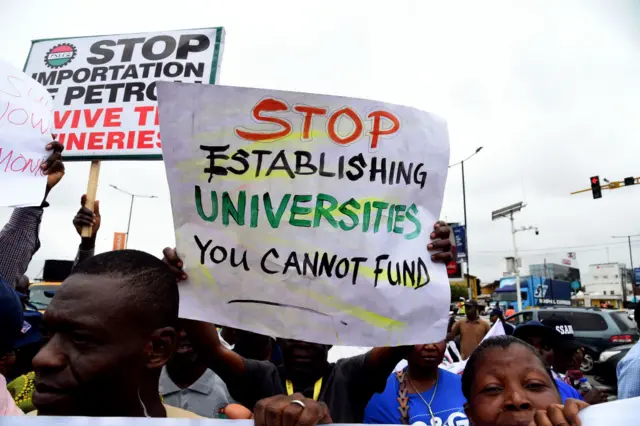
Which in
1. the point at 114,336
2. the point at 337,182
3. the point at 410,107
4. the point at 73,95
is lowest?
the point at 114,336

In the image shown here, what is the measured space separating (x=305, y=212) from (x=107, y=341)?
30.3 inches

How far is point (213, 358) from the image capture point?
6.77ft

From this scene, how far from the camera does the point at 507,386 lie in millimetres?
1696

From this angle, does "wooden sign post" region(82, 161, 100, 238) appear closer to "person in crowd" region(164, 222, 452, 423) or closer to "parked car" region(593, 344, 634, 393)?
"person in crowd" region(164, 222, 452, 423)

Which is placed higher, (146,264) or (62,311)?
(146,264)

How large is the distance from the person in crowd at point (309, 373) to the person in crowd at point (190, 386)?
55cm

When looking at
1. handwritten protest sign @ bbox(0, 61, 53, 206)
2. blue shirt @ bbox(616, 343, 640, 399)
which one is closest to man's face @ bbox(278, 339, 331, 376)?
handwritten protest sign @ bbox(0, 61, 53, 206)

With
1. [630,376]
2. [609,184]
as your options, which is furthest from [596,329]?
[609,184]

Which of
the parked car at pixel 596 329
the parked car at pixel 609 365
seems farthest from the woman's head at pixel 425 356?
the parked car at pixel 596 329

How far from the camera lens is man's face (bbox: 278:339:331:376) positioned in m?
2.48

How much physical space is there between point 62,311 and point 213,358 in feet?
2.74

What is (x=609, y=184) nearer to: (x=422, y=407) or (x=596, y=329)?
(x=596, y=329)

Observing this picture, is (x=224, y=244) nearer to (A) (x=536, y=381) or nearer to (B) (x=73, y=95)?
(A) (x=536, y=381)

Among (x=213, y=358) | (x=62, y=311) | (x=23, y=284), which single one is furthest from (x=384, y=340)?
(x=23, y=284)
